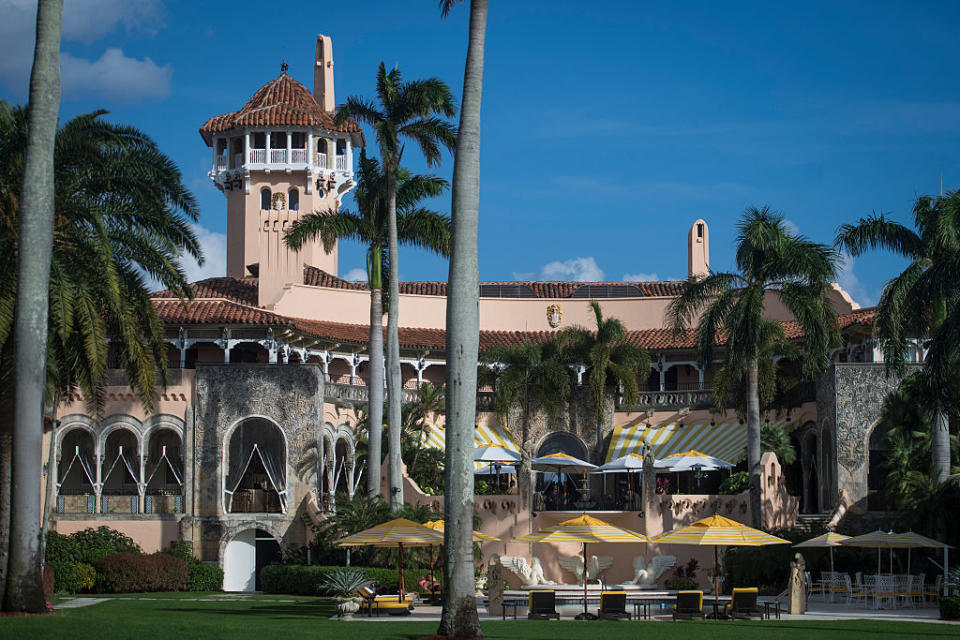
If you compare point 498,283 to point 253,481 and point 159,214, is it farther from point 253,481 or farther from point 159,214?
point 159,214

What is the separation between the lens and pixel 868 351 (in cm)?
5166

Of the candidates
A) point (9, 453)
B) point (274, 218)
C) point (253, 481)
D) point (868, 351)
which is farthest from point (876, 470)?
point (9, 453)

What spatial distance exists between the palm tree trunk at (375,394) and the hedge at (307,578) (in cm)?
345

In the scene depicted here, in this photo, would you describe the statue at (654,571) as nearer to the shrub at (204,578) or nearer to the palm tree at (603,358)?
the palm tree at (603,358)

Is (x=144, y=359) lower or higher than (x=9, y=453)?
higher

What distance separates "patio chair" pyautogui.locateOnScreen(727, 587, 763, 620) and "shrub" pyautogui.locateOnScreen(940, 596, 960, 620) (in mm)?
4273

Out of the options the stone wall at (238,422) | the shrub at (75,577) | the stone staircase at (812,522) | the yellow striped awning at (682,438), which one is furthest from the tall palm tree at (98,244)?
the yellow striped awning at (682,438)

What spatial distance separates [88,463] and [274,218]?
1449cm

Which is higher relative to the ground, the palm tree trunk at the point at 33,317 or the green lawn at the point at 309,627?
the palm tree trunk at the point at 33,317

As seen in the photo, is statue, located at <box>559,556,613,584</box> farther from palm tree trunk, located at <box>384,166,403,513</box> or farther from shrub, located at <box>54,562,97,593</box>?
shrub, located at <box>54,562,97,593</box>

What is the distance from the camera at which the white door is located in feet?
151

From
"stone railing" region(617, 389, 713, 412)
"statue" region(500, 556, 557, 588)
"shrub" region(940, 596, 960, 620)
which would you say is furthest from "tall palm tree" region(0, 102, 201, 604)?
"stone railing" region(617, 389, 713, 412)

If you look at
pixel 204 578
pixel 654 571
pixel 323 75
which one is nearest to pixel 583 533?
pixel 654 571

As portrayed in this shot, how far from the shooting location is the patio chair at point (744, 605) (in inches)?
1241
